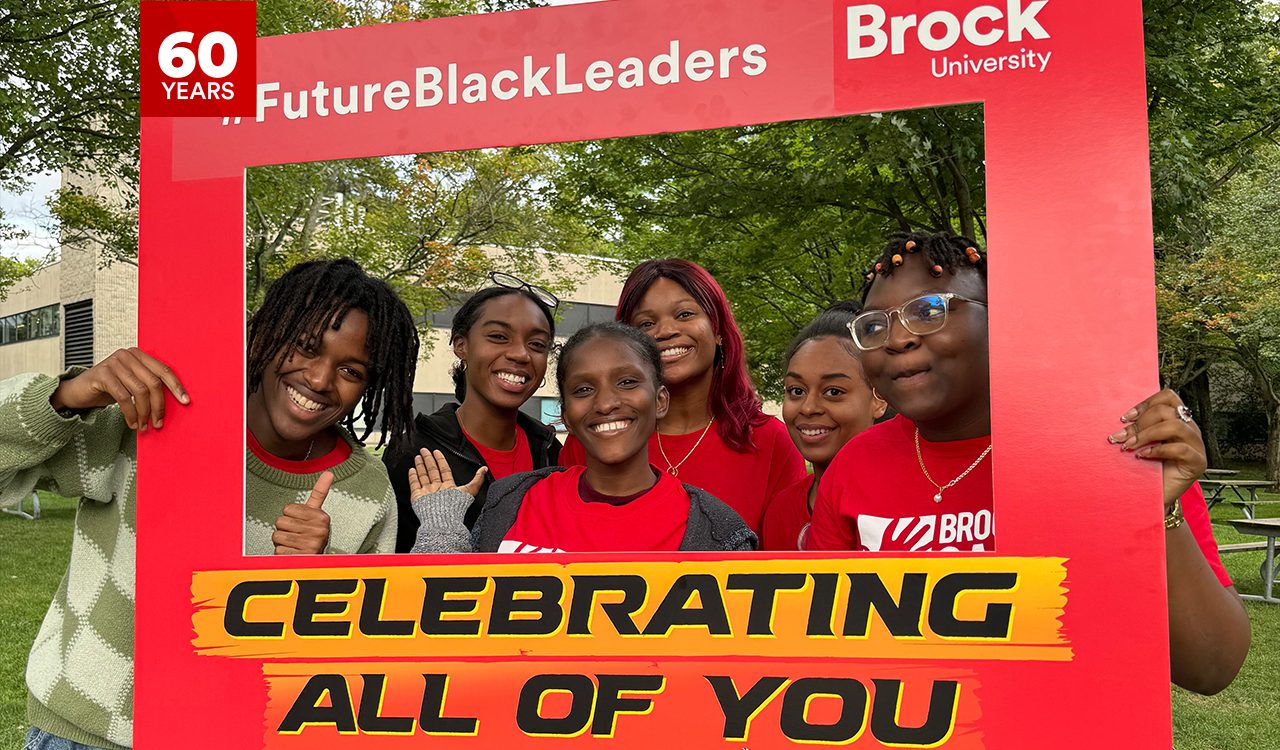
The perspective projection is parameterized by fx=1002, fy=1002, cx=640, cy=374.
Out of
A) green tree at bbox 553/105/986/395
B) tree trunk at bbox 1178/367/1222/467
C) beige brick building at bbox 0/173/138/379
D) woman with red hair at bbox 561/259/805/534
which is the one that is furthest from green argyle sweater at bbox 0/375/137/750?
tree trunk at bbox 1178/367/1222/467

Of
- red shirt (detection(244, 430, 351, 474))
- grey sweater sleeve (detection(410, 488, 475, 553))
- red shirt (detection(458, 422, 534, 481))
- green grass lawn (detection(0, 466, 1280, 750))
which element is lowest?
green grass lawn (detection(0, 466, 1280, 750))

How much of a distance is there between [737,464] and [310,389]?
146 centimetres

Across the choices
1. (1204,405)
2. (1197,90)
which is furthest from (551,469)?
(1204,405)

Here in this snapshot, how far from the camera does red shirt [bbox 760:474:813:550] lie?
304cm

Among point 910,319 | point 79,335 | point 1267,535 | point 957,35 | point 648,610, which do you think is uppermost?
point 79,335

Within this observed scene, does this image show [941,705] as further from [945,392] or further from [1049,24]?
[1049,24]

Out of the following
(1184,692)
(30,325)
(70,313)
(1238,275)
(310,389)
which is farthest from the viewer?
(30,325)

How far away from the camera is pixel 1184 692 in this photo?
691 cm

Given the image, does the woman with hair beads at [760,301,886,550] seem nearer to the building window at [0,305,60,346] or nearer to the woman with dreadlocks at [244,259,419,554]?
the woman with dreadlocks at [244,259,419,554]

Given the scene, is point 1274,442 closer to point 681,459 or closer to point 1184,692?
point 1184,692

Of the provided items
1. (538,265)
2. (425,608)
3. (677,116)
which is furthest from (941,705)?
(538,265)

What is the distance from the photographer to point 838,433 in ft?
11.1

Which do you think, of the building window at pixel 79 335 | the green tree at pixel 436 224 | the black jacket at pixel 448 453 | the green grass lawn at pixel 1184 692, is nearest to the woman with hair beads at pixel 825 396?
the black jacket at pixel 448 453

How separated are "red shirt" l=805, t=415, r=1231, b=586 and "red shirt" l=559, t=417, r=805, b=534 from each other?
84cm
